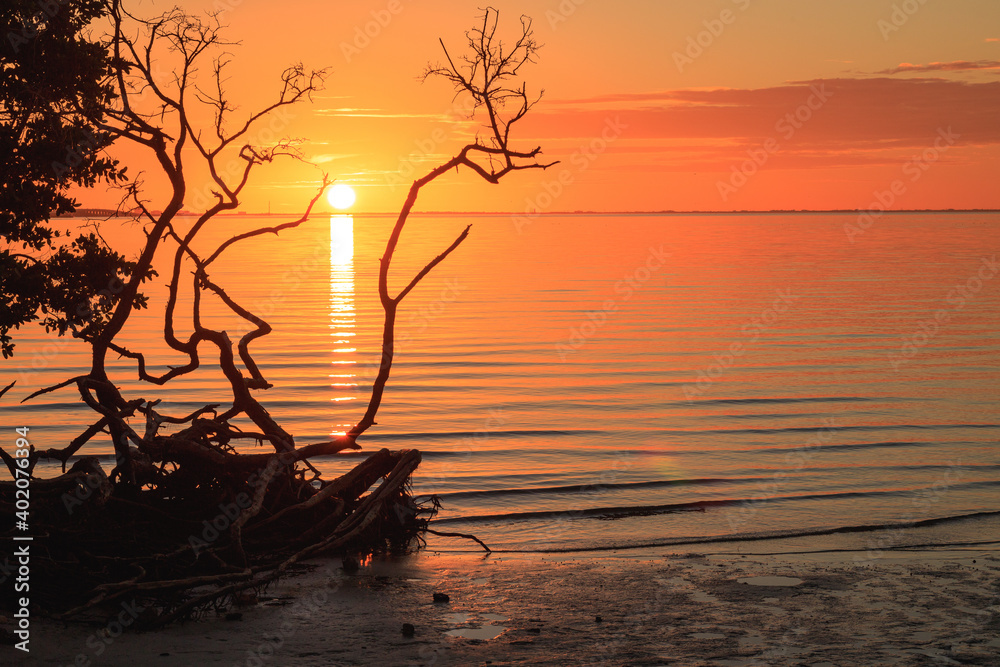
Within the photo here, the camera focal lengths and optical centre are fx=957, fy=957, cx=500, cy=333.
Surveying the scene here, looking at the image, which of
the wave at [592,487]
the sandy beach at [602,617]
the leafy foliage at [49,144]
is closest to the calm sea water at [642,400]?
the wave at [592,487]

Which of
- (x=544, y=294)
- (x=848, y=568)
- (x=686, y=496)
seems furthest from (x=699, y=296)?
(x=848, y=568)

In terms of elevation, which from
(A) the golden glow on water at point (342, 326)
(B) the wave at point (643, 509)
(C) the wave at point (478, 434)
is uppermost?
(A) the golden glow on water at point (342, 326)

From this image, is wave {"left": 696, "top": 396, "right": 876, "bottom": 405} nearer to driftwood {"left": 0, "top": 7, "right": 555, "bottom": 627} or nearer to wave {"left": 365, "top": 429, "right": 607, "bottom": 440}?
wave {"left": 365, "top": 429, "right": 607, "bottom": 440}

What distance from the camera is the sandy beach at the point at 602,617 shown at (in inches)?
261

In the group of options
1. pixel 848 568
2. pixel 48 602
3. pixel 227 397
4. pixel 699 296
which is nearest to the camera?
pixel 48 602

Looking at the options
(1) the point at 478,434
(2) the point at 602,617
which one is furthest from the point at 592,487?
(2) the point at 602,617

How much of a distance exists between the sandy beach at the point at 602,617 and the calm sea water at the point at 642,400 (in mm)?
1544

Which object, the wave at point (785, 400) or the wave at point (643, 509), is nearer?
the wave at point (643, 509)

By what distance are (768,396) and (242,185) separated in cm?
1399

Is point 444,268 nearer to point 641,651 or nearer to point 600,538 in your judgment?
point 600,538

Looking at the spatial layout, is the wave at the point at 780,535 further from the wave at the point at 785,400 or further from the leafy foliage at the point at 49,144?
the wave at the point at 785,400

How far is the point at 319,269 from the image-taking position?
67.3m

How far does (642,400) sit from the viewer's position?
67.0ft

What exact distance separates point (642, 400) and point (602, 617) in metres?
13.1
